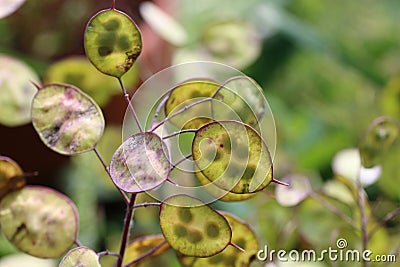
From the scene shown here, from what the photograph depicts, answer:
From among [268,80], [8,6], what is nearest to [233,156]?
[8,6]

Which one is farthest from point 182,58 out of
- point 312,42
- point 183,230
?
point 183,230

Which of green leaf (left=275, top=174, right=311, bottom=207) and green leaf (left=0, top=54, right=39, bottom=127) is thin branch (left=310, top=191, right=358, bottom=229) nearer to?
green leaf (left=275, top=174, right=311, bottom=207)

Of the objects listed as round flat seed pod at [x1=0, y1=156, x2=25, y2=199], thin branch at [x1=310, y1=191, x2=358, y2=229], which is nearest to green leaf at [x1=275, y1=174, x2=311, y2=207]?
thin branch at [x1=310, y1=191, x2=358, y2=229]

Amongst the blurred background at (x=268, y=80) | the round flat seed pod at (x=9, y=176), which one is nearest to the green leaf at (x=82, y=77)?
the blurred background at (x=268, y=80)

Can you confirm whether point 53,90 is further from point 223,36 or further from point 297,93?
point 297,93

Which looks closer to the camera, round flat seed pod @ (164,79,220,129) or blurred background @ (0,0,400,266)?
round flat seed pod @ (164,79,220,129)

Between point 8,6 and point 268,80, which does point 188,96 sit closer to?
point 8,6
